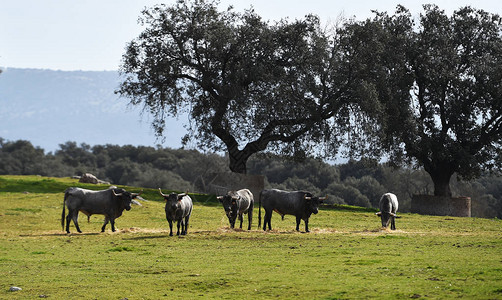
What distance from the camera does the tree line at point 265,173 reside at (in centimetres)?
9250

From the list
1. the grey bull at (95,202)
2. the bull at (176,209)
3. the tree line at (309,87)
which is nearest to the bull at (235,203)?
the bull at (176,209)

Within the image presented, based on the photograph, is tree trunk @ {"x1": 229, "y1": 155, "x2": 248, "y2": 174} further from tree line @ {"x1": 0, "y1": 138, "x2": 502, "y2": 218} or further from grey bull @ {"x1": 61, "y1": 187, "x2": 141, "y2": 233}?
tree line @ {"x1": 0, "y1": 138, "x2": 502, "y2": 218}

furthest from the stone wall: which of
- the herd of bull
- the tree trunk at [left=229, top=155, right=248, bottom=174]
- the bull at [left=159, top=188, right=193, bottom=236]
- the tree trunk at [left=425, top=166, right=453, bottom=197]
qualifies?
the bull at [left=159, top=188, right=193, bottom=236]

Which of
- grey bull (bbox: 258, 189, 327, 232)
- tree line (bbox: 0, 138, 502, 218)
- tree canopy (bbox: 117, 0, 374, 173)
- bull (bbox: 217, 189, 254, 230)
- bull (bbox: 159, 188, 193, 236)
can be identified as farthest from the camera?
tree line (bbox: 0, 138, 502, 218)

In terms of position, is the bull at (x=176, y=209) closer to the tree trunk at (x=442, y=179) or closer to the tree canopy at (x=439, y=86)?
the tree canopy at (x=439, y=86)

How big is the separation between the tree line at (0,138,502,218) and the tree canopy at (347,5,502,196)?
31.2m

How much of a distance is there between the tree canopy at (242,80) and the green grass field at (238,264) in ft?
57.4

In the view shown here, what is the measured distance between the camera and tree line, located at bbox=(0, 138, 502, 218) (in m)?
92.5

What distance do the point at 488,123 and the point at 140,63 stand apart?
87.7ft

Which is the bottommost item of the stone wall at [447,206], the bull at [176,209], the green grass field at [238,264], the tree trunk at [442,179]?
the green grass field at [238,264]

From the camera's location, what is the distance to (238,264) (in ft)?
59.8

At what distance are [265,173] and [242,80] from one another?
203ft

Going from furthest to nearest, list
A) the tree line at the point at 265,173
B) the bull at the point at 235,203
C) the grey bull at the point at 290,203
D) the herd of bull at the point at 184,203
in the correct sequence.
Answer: the tree line at the point at 265,173, the grey bull at the point at 290,203, the bull at the point at 235,203, the herd of bull at the point at 184,203

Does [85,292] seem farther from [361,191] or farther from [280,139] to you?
[361,191]
